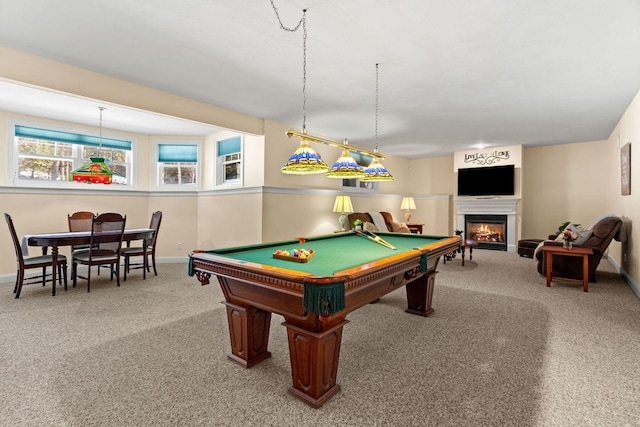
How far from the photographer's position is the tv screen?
7.52 m

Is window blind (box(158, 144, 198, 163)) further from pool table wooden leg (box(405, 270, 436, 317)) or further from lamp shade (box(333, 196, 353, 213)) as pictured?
pool table wooden leg (box(405, 270, 436, 317))

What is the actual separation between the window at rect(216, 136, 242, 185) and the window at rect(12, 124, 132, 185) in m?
1.73

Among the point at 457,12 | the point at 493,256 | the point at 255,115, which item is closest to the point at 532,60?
the point at 457,12

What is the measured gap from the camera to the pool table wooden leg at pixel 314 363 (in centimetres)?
176

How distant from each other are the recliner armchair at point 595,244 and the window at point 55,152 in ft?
24.2

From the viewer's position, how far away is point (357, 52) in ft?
9.96

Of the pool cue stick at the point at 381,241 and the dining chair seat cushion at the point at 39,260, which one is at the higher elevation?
the pool cue stick at the point at 381,241

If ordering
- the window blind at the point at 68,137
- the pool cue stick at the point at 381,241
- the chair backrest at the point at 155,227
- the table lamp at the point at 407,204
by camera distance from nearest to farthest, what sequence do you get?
the pool cue stick at the point at 381,241 → the window blind at the point at 68,137 → the chair backrest at the point at 155,227 → the table lamp at the point at 407,204

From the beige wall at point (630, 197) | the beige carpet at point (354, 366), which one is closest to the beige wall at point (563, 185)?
the beige wall at point (630, 197)

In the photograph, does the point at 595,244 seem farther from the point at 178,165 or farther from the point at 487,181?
the point at 178,165

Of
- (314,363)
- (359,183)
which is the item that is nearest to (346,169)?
(314,363)

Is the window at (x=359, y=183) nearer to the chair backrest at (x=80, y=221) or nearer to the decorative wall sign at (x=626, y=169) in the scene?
the decorative wall sign at (x=626, y=169)

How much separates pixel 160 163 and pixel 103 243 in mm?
2402

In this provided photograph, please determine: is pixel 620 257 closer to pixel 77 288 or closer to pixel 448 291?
pixel 448 291
